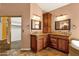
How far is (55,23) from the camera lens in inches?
75.3

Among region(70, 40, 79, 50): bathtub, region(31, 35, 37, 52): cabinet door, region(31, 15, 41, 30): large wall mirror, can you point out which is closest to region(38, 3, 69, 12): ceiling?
region(31, 15, 41, 30): large wall mirror

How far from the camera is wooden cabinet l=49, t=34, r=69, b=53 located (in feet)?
6.05

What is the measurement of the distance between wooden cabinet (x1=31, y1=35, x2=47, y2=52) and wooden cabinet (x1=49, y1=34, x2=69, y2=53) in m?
0.12

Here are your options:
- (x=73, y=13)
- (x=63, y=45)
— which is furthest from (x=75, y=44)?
(x=73, y=13)

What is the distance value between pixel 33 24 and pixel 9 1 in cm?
53

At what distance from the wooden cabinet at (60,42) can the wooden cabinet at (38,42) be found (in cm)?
12

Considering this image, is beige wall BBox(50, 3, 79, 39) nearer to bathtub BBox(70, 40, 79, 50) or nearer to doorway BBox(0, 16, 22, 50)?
bathtub BBox(70, 40, 79, 50)

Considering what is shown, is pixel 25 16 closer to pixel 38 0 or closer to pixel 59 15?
pixel 38 0

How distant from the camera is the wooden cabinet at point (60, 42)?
6.05ft

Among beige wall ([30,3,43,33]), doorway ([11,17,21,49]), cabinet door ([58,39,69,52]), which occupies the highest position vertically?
beige wall ([30,3,43,33])

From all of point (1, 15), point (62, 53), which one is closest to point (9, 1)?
point (1, 15)

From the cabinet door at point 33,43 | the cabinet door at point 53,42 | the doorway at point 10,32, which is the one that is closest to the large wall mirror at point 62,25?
the cabinet door at point 53,42

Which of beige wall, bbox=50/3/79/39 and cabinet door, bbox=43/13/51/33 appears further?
cabinet door, bbox=43/13/51/33

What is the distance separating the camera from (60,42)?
1897 millimetres
